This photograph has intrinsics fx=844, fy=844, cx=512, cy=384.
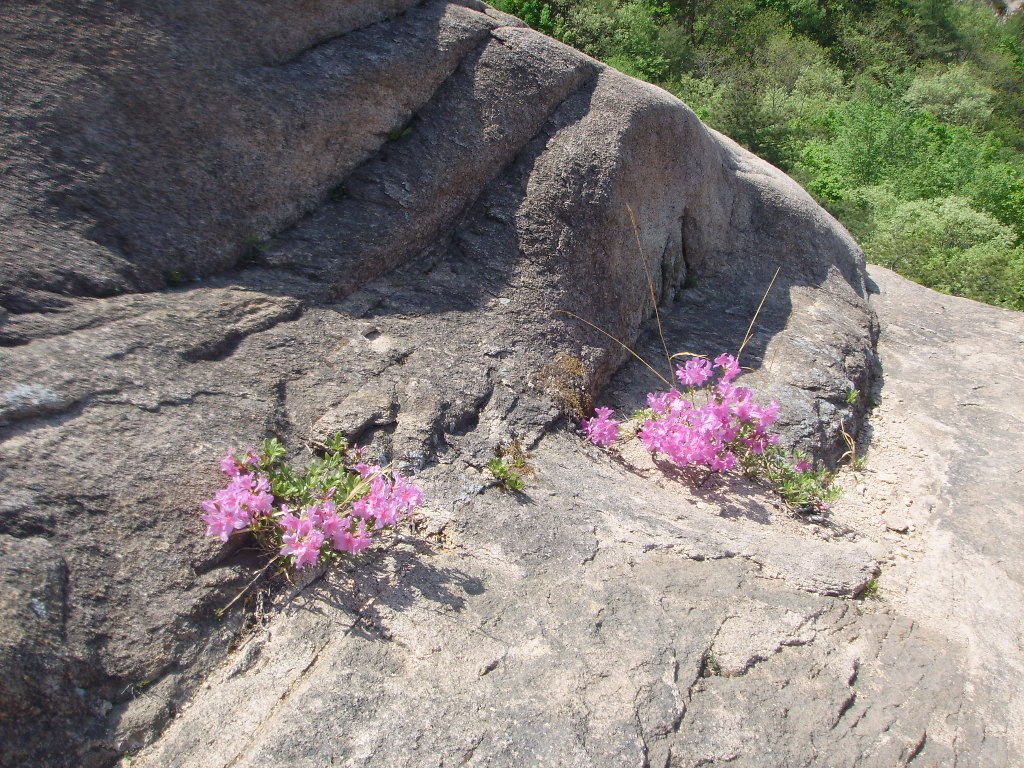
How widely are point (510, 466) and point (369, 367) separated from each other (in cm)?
64

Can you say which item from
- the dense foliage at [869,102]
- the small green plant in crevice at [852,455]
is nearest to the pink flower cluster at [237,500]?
the small green plant in crevice at [852,455]

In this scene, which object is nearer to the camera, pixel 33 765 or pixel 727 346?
pixel 33 765

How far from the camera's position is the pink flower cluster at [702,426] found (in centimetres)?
356

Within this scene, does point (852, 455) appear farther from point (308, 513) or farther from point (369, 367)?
point (308, 513)

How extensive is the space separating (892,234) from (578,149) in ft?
21.1

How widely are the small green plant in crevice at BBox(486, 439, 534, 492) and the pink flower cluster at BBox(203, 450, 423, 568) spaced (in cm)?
47

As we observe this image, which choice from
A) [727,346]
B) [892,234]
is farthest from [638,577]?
[892,234]

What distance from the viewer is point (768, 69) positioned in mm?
17109

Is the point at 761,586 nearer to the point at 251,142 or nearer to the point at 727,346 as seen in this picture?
the point at 727,346

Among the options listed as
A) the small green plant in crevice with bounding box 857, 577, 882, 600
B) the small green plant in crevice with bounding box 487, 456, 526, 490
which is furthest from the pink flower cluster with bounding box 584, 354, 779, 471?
the small green plant in crevice with bounding box 857, 577, 882, 600

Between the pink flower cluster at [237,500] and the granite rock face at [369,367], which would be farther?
the pink flower cluster at [237,500]

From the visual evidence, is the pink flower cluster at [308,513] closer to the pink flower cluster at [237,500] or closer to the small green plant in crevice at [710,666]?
the pink flower cluster at [237,500]

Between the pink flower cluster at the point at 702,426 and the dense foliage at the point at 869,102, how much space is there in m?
5.67

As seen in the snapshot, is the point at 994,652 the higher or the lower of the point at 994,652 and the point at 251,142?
the lower
